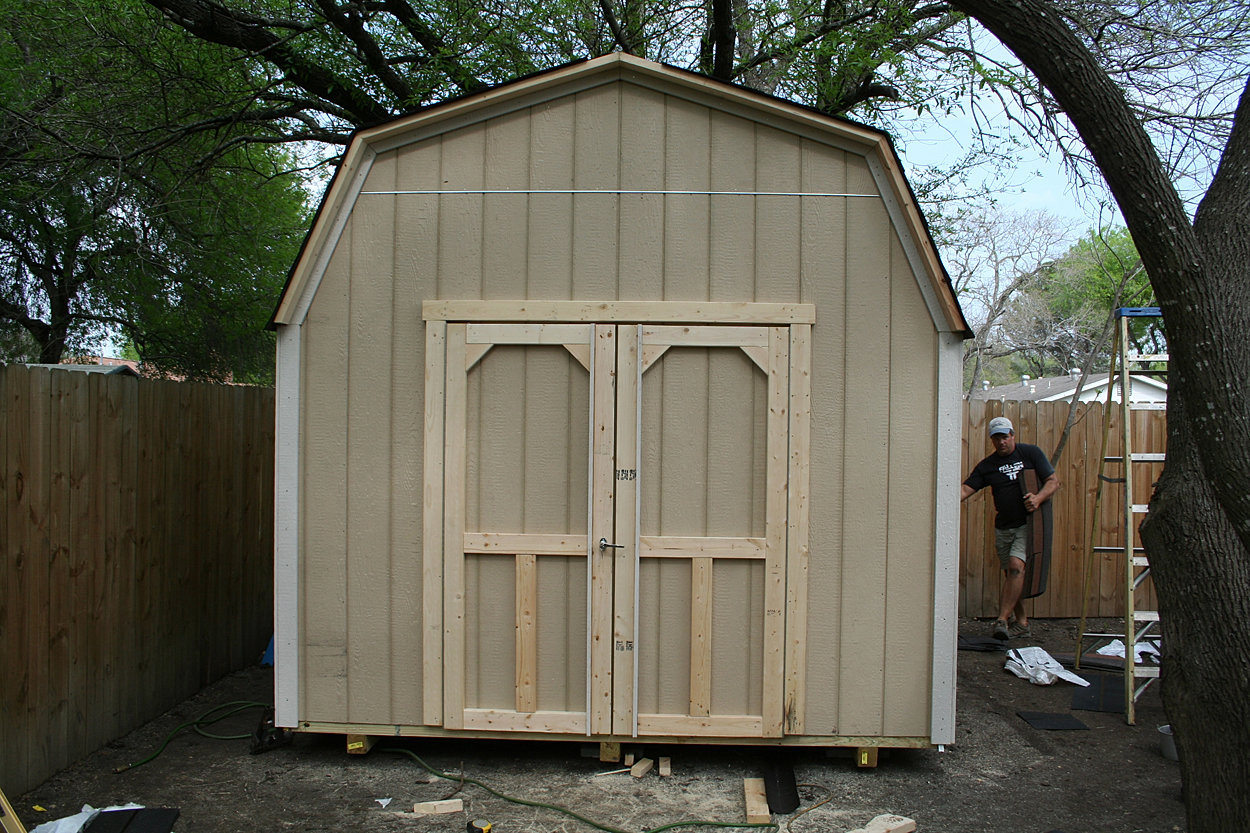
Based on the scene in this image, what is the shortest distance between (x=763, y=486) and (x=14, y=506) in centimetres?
324

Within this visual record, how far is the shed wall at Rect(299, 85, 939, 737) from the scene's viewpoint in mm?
3887

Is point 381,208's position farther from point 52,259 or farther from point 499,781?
point 52,259

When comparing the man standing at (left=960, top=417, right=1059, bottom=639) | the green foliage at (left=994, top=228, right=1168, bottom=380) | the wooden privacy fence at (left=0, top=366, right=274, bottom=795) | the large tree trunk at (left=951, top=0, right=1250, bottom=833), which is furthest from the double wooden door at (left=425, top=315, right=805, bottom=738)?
the green foliage at (left=994, top=228, right=1168, bottom=380)

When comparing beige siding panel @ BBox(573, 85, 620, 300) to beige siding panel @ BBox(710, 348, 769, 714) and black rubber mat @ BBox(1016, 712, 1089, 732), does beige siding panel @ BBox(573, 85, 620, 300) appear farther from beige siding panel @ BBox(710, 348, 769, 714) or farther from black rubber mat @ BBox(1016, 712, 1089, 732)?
black rubber mat @ BBox(1016, 712, 1089, 732)

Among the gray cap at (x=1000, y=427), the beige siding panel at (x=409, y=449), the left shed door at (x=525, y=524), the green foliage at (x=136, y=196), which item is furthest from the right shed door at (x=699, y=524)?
the green foliage at (x=136, y=196)

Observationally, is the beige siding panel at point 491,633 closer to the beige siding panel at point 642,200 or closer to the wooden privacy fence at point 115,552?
the beige siding panel at point 642,200

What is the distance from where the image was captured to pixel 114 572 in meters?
4.16

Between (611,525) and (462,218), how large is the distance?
64.4 inches

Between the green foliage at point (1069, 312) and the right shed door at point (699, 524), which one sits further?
the green foliage at point (1069, 312)

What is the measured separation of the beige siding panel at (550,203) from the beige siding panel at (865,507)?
4.71 ft

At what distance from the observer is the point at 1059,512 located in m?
6.98

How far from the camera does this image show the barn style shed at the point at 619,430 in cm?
388

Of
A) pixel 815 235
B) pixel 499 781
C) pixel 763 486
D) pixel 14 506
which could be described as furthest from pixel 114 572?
pixel 815 235

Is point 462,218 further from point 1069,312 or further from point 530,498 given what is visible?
point 1069,312
